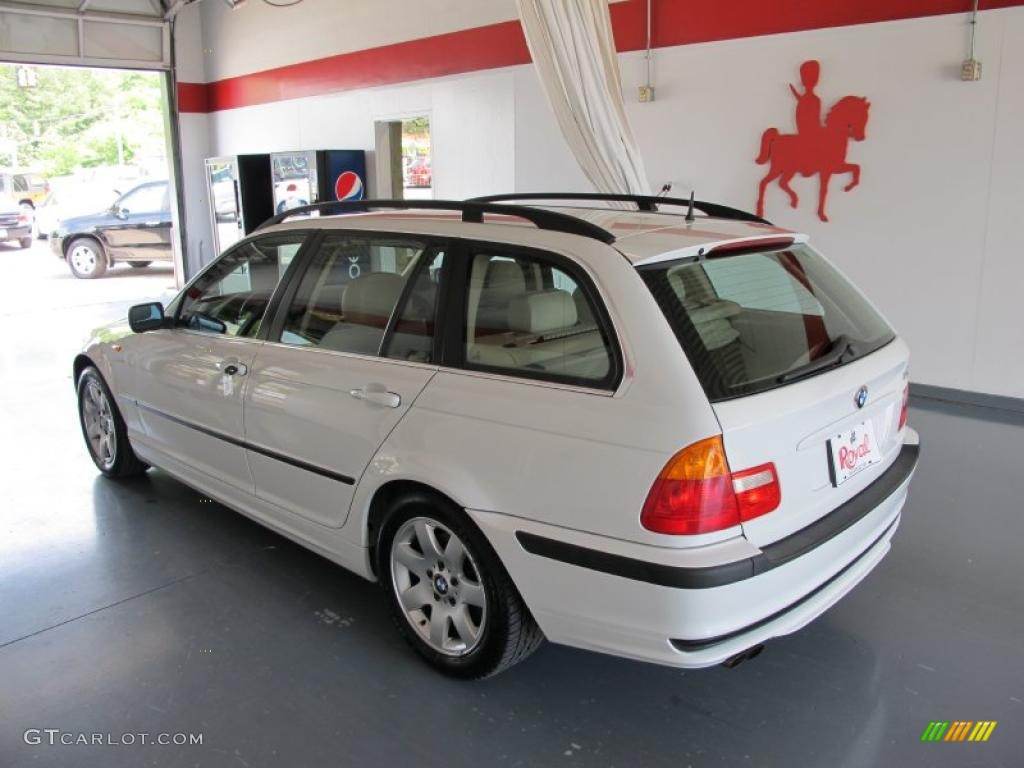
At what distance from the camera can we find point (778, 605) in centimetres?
198

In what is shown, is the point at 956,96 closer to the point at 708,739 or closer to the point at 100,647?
the point at 708,739

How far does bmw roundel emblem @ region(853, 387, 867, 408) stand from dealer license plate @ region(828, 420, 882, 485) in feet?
0.20

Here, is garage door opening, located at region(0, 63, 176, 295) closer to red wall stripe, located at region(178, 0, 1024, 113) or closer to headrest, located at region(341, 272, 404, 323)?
red wall stripe, located at region(178, 0, 1024, 113)

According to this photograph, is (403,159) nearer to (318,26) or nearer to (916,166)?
(318,26)

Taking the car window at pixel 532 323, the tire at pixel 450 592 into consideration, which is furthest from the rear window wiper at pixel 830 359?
the tire at pixel 450 592

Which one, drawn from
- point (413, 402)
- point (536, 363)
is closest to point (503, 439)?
point (536, 363)

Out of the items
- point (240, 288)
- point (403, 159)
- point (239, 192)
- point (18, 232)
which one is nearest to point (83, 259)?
point (239, 192)

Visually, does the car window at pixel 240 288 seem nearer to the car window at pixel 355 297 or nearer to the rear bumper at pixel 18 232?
the car window at pixel 355 297

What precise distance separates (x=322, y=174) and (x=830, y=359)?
7.65m

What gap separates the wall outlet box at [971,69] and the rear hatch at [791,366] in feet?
10.4

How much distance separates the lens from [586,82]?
449 centimetres

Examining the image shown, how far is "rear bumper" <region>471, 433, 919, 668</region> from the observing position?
1860mm

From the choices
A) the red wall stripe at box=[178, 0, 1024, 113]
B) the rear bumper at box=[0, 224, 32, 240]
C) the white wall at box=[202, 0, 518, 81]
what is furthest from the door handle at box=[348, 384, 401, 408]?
the rear bumper at box=[0, 224, 32, 240]

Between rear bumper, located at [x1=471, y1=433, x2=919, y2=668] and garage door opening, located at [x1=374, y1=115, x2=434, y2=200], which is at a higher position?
garage door opening, located at [x1=374, y1=115, x2=434, y2=200]
